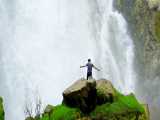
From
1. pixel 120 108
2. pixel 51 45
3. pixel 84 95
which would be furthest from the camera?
pixel 51 45

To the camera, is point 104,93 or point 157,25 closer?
point 104,93

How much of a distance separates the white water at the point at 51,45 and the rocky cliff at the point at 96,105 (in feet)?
210

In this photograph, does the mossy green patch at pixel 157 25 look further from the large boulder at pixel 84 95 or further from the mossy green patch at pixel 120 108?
the large boulder at pixel 84 95

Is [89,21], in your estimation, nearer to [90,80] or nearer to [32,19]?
[32,19]

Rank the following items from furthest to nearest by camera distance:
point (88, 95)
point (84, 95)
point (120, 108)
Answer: point (120, 108)
point (88, 95)
point (84, 95)

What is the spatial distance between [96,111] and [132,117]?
2.50 meters

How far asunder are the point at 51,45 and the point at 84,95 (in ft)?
289

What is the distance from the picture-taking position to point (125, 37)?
9900 cm

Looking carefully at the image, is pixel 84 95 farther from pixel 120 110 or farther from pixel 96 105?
pixel 120 110

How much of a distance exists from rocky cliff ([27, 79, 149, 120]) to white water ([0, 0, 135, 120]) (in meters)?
64.0

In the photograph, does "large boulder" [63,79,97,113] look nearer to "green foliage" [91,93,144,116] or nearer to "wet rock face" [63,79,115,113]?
"wet rock face" [63,79,115,113]

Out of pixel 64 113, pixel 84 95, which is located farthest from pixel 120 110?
pixel 64 113

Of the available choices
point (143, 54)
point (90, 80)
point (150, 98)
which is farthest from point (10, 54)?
point (90, 80)

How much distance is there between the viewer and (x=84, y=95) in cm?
3388
